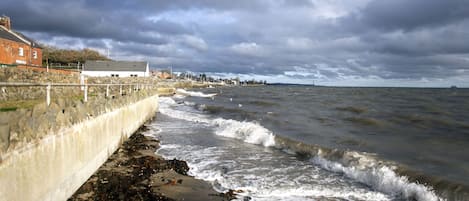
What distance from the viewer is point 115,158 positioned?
11.3 meters

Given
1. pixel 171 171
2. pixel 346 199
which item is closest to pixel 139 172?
pixel 171 171

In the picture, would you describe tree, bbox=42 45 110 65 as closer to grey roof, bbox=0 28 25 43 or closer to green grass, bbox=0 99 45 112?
grey roof, bbox=0 28 25 43

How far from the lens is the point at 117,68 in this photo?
262 ft

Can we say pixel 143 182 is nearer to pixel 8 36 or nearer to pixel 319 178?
pixel 319 178

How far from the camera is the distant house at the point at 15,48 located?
35.8 m

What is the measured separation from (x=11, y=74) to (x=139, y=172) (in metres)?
17.7

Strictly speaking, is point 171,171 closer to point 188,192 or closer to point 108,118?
point 188,192

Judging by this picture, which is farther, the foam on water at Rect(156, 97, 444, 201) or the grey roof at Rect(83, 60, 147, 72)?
the grey roof at Rect(83, 60, 147, 72)

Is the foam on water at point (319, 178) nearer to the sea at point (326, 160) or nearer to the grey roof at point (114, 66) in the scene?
the sea at point (326, 160)

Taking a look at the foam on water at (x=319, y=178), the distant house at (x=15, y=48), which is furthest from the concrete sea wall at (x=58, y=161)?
the distant house at (x=15, y=48)

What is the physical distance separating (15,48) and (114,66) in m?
42.0

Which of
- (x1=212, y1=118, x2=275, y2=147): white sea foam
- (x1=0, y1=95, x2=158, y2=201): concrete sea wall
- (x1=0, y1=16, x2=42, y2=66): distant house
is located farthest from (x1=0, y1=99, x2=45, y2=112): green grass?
(x1=0, y1=16, x2=42, y2=66): distant house

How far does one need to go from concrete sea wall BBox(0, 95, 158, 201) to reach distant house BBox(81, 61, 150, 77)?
2771 inches

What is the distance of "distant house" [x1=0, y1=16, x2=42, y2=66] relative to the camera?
35.8m
